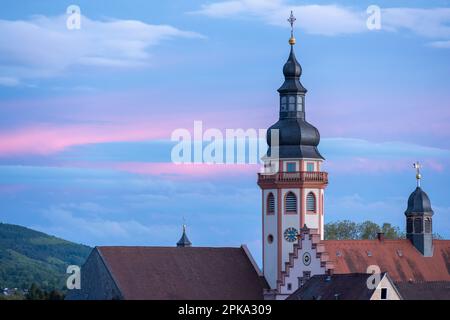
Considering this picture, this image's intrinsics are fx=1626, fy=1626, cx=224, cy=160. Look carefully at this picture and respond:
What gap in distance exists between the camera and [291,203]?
11494cm

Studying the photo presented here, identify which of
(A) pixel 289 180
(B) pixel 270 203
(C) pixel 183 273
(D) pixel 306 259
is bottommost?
(C) pixel 183 273

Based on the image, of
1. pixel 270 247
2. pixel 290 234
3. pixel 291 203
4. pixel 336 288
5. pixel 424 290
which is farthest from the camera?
pixel 270 247

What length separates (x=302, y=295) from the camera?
10406cm

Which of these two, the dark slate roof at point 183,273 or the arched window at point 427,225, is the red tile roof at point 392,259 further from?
the dark slate roof at point 183,273

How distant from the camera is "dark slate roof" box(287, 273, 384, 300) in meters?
96.6

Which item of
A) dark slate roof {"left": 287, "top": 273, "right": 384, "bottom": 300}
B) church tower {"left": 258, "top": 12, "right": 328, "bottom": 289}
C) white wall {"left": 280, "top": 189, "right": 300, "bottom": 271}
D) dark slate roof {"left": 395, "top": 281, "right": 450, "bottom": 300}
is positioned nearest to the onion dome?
church tower {"left": 258, "top": 12, "right": 328, "bottom": 289}

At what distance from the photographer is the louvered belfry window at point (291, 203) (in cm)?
11481

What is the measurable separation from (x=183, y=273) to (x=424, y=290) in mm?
17437

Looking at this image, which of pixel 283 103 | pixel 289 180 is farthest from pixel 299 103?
pixel 289 180

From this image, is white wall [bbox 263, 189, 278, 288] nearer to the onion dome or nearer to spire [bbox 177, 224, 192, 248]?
the onion dome

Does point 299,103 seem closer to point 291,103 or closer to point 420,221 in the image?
point 291,103

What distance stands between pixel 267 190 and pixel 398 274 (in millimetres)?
11058
